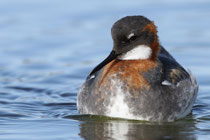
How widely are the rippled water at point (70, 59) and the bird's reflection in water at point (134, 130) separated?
0.06 feet

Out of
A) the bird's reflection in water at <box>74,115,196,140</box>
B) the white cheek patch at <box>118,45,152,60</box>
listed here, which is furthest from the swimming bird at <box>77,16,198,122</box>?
the bird's reflection in water at <box>74,115,196,140</box>

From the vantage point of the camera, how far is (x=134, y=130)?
418 inches

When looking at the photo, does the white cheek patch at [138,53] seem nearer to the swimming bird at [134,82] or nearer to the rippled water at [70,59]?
the swimming bird at [134,82]

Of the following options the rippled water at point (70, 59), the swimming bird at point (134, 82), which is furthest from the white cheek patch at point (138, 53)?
the rippled water at point (70, 59)

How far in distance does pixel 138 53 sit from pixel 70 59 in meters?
5.27

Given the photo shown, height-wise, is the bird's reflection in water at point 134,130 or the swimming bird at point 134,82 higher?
the swimming bird at point 134,82

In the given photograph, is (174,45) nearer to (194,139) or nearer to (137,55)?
(137,55)

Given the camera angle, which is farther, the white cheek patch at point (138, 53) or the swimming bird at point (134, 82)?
the white cheek patch at point (138, 53)

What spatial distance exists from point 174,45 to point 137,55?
6.18 metres

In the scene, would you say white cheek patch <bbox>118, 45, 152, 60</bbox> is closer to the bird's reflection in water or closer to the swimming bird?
the swimming bird

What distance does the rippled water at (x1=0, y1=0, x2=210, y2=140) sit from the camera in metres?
10.7

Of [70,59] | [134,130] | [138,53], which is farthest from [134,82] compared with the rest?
[70,59]

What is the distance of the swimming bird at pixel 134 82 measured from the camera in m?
10.8

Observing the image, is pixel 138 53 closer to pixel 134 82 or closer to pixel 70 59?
pixel 134 82
